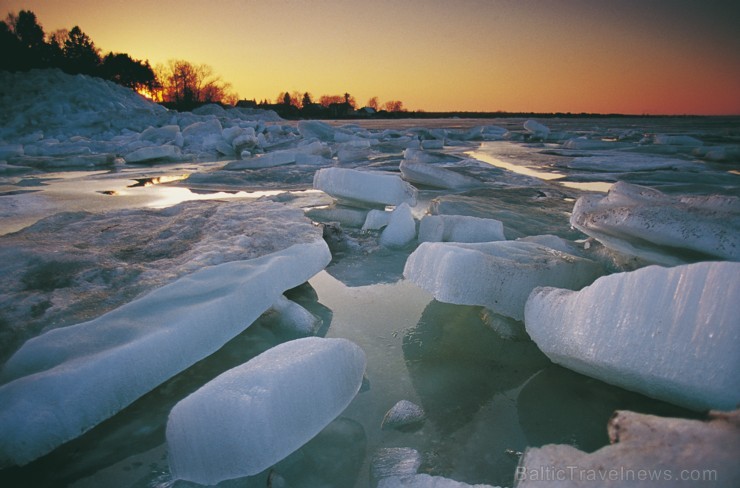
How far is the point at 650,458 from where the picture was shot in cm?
73

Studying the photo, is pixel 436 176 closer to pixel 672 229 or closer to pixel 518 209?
pixel 518 209

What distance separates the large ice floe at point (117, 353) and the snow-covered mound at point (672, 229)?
1378 millimetres

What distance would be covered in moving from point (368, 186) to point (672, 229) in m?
2.09

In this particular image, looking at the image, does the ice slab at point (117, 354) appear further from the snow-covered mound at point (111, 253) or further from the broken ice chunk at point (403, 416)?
the broken ice chunk at point (403, 416)

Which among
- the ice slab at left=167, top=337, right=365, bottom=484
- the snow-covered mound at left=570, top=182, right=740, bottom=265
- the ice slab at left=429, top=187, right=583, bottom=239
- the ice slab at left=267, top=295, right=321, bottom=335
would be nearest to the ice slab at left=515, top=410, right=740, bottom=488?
the ice slab at left=167, top=337, right=365, bottom=484

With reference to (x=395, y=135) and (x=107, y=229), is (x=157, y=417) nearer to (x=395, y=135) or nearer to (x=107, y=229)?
(x=107, y=229)

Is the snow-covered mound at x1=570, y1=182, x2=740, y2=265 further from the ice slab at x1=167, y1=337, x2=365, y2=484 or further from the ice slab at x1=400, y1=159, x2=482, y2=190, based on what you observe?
the ice slab at x1=400, y1=159, x2=482, y2=190

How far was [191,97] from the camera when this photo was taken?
4691cm

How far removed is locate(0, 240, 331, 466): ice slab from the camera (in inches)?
39.1

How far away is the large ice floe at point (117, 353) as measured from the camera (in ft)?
3.26

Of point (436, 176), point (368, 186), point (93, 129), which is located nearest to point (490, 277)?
point (368, 186)

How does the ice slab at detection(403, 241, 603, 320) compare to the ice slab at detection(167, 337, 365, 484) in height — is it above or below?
above

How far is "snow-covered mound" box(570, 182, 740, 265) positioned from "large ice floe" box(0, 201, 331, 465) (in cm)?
138

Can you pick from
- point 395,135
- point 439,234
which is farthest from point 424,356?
point 395,135
